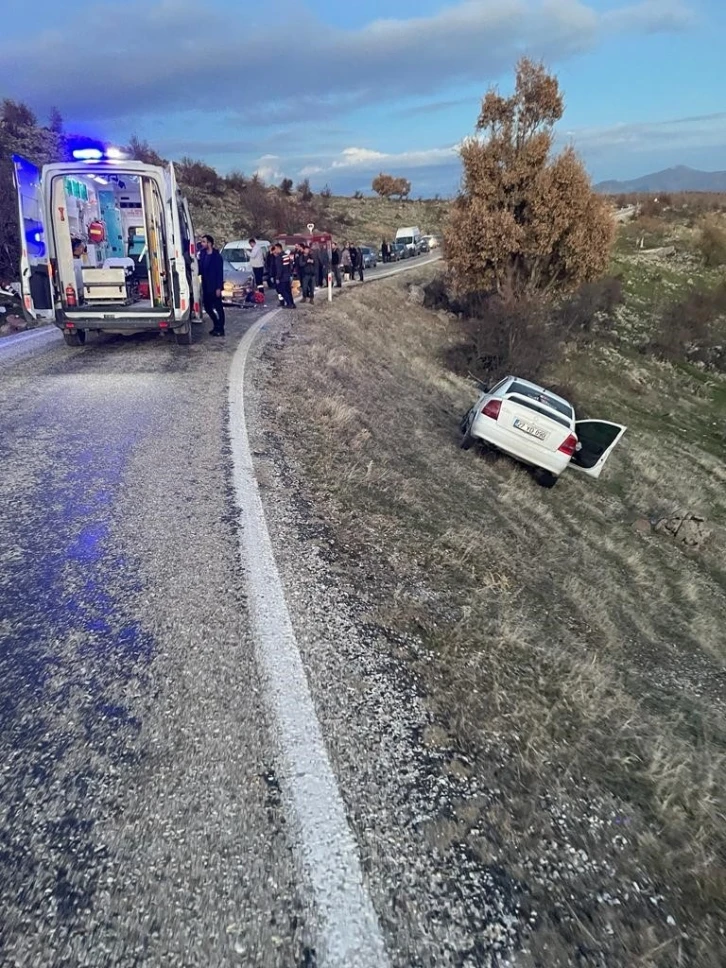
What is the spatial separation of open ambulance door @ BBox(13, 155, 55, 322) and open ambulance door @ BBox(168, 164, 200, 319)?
76.7 inches

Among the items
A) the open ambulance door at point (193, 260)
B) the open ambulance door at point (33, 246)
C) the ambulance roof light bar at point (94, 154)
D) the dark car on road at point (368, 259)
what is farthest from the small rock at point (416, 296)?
the open ambulance door at point (33, 246)

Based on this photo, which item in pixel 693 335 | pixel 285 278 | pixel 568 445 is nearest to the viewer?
pixel 568 445

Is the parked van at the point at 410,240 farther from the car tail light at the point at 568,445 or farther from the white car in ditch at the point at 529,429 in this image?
the car tail light at the point at 568,445

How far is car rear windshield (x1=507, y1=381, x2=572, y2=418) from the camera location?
420 inches

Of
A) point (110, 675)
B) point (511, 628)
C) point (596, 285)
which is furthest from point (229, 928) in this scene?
point (596, 285)

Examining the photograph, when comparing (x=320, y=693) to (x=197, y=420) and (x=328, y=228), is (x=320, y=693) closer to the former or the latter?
(x=197, y=420)

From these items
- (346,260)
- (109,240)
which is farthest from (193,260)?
(346,260)

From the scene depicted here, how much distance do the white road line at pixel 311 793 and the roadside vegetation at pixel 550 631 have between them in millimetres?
416

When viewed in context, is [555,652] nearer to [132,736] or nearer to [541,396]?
[132,736]

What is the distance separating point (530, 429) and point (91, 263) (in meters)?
8.60

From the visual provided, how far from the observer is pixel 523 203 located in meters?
24.2

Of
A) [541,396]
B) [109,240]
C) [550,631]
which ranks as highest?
[109,240]

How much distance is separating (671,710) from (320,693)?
2.56 m

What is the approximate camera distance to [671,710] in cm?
424
